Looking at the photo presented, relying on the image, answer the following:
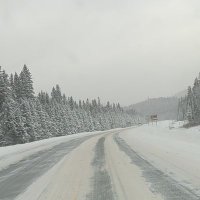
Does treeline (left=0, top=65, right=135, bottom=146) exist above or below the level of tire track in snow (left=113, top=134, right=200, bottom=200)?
above

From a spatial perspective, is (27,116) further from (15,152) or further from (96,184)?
(96,184)

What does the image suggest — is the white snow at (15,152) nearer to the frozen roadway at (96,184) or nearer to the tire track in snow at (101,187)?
the frozen roadway at (96,184)

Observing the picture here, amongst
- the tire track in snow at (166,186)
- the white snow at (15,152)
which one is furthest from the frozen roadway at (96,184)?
the white snow at (15,152)

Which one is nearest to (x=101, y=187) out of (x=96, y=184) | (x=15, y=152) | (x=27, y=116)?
(x=96, y=184)

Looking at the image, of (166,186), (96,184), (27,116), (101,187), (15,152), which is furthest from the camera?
(27,116)

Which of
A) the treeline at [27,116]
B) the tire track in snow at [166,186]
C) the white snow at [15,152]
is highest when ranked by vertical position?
the treeline at [27,116]

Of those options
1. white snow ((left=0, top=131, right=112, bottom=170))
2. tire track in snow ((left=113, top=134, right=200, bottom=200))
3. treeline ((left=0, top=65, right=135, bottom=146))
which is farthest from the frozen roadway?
treeline ((left=0, top=65, right=135, bottom=146))

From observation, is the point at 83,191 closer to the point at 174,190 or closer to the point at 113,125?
the point at 174,190

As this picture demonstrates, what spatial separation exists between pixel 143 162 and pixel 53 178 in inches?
188

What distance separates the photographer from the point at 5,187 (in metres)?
11.8

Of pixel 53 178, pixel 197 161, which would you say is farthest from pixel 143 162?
pixel 53 178

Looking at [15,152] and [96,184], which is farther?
[15,152]

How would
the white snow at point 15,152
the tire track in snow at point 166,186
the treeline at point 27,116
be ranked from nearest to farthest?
the tire track in snow at point 166,186 < the white snow at point 15,152 < the treeline at point 27,116

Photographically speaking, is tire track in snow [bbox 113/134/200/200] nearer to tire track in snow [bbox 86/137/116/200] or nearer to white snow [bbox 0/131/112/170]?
tire track in snow [bbox 86/137/116/200]
